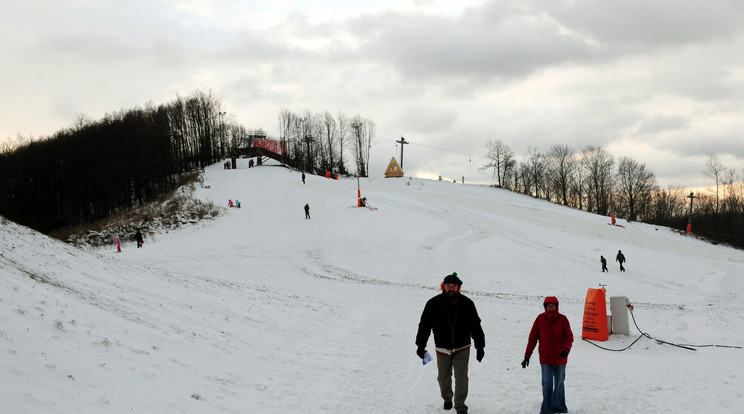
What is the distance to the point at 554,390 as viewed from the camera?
21.2 ft

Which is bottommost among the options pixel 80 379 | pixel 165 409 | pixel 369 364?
pixel 369 364

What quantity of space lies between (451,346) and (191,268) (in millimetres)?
20399

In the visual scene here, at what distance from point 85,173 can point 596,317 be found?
60.5 meters

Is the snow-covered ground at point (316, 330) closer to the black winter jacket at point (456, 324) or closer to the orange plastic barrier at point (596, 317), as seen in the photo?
the orange plastic barrier at point (596, 317)

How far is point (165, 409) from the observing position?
594 centimetres

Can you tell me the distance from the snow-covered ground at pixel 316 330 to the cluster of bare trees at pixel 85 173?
103 ft

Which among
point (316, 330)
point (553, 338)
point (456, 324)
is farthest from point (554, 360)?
point (316, 330)

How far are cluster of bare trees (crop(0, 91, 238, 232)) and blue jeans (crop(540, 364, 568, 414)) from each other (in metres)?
59.2

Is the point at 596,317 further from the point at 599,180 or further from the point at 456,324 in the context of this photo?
the point at 599,180

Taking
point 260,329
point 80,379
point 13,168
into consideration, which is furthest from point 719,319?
point 13,168

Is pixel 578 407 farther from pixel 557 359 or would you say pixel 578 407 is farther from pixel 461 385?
pixel 461 385

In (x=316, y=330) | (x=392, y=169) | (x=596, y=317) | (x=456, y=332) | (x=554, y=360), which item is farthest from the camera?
(x=392, y=169)

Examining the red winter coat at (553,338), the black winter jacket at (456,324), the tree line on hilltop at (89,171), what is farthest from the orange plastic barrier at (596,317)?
the tree line on hilltop at (89,171)

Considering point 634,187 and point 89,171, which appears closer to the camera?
point 89,171
